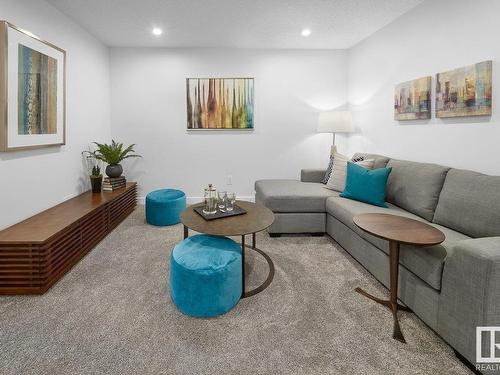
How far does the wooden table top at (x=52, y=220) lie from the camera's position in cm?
224

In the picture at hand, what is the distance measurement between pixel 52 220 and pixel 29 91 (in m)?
1.19

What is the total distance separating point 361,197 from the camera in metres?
3.05

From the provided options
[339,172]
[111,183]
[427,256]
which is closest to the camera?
[427,256]

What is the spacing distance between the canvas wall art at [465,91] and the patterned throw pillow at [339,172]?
847mm

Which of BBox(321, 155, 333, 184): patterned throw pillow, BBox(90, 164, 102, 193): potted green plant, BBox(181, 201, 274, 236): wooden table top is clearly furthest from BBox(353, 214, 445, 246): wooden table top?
BBox(90, 164, 102, 193): potted green plant

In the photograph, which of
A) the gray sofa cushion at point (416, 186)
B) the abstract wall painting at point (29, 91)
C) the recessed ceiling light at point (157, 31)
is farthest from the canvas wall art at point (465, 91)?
the abstract wall painting at point (29, 91)

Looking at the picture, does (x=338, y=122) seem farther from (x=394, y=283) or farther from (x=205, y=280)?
(x=205, y=280)

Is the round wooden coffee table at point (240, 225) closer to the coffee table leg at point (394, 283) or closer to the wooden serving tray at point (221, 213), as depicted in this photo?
the wooden serving tray at point (221, 213)

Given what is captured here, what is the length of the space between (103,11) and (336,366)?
12.7ft

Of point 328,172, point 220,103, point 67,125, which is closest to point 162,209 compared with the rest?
point 67,125

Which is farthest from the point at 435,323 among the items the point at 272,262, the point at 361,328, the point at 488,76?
the point at 488,76

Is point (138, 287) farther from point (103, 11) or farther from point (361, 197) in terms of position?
point (103, 11)

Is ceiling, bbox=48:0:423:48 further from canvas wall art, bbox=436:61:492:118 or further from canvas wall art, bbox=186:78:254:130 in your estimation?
canvas wall art, bbox=436:61:492:118

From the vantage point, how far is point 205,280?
6.19 ft
